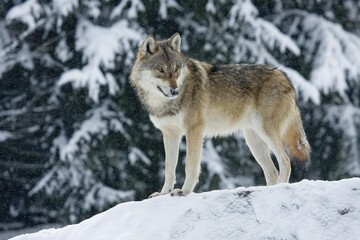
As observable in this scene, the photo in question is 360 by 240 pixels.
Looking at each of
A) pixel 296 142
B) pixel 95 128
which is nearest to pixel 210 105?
pixel 296 142

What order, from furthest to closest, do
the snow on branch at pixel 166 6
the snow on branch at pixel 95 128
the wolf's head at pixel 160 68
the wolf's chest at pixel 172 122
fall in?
1. the snow on branch at pixel 166 6
2. the snow on branch at pixel 95 128
3. the wolf's chest at pixel 172 122
4. the wolf's head at pixel 160 68

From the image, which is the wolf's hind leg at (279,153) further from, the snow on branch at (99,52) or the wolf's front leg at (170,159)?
the snow on branch at (99,52)

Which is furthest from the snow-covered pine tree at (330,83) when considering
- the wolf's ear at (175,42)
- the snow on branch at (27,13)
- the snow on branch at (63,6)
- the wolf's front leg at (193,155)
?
the wolf's front leg at (193,155)

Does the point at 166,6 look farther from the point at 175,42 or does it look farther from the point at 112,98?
the point at 175,42

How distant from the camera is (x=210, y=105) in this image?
6.37m

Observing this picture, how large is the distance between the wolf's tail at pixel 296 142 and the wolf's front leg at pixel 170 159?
114cm

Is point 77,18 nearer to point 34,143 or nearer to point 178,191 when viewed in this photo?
point 34,143

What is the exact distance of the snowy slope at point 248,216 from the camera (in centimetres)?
473

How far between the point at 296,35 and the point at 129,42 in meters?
4.26

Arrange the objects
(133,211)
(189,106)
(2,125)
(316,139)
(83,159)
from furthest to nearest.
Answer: (316,139), (2,125), (83,159), (189,106), (133,211)

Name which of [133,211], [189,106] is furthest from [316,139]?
[133,211]

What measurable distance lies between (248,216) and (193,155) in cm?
115

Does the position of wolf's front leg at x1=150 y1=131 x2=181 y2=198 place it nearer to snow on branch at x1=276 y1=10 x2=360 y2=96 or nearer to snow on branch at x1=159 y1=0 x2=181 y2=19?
snow on branch at x1=159 y1=0 x2=181 y2=19

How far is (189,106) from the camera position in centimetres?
609
